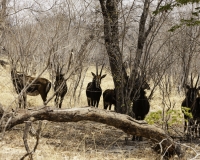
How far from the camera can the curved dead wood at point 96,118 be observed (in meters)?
5.17

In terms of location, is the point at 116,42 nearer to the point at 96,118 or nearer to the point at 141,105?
the point at 141,105

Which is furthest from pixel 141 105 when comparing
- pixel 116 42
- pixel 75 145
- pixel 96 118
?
pixel 96 118

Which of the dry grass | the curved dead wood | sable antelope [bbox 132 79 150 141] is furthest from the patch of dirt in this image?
sable antelope [bbox 132 79 150 141]

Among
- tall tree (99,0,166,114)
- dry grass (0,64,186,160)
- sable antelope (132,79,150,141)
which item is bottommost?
dry grass (0,64,186,160)

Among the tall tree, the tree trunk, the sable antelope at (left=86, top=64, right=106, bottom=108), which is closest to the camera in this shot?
the tall tree

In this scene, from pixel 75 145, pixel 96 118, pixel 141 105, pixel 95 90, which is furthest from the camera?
pixel 95 90

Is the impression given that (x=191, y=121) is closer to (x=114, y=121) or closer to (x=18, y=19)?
(x=114, y=121)

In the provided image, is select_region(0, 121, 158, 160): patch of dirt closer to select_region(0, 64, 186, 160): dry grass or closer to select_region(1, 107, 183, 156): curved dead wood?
select_region(0, 64, 186, 160): dry grass

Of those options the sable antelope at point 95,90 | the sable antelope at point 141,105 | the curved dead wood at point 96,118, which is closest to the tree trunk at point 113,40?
the sable antelope at point 141,105

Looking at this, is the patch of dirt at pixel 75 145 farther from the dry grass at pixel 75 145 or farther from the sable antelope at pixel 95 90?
the sable antelope at pixel 95 90

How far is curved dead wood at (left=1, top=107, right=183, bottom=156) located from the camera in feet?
17.0

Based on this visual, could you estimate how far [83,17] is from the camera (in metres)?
10.9

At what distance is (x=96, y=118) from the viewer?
5.80m

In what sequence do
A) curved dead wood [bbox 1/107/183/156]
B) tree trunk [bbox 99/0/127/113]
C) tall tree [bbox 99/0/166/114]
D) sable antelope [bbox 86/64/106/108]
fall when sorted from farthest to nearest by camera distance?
1. sable antelope [bbox 86/64/106/108]
2. tree trunk [bbox 99/0/127/113]
3. tall tree [bbox 99/0/166/114]
4. curved dead wood [bbox 1/107/183/156]
